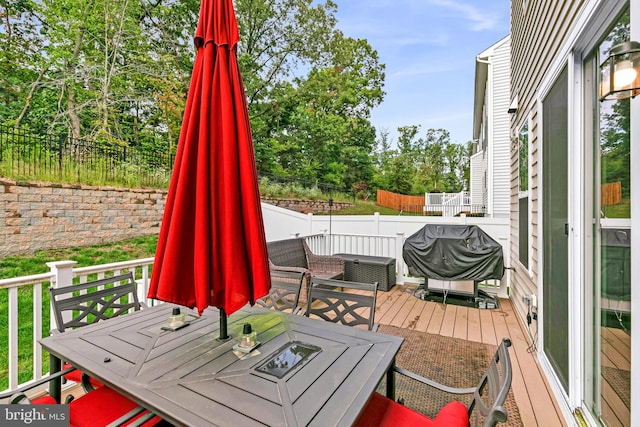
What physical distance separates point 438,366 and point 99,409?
8.58 feet

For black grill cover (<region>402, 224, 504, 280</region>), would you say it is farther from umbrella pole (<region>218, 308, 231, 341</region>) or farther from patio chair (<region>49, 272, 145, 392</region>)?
patio chair (<region>49, 272, 145, 392</region>)

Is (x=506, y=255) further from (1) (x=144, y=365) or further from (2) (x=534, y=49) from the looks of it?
(1) (x=144, y=365)

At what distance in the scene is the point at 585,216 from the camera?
195 centimetres

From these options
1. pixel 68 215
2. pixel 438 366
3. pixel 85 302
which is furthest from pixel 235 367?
pixel 68 215

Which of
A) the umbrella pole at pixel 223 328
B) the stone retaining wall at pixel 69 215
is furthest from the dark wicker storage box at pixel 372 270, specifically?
the stone retaining wall at pixel 69 215

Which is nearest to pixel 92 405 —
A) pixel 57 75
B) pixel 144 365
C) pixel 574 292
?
pixel 144 365

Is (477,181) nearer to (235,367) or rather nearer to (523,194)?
(523,194)

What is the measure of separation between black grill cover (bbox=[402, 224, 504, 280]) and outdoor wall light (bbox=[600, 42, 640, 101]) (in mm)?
3602

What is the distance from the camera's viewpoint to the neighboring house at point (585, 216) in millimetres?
1423

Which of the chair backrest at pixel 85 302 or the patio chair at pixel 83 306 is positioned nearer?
the patio chair at pixel 83 306

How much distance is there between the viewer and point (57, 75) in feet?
29.2

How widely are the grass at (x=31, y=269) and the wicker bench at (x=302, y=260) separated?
298 cm

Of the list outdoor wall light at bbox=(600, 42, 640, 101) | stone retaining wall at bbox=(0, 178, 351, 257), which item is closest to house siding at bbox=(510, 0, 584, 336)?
outdoor wall light at bbox=(600, 42, 640, 101)

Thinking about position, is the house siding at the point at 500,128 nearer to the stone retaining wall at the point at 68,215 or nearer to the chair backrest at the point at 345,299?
the chair backrest at the point at 345,299
